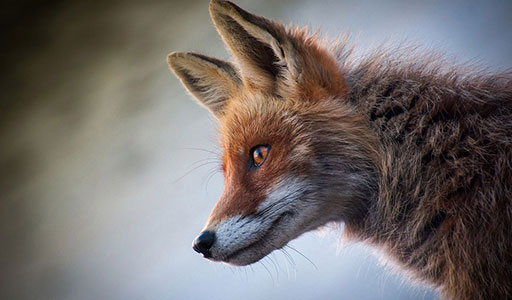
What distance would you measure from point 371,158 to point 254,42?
1.62 ft

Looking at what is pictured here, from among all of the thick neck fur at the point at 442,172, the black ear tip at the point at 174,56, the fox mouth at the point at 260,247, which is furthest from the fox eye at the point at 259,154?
the black ear tip at the point at 174,56

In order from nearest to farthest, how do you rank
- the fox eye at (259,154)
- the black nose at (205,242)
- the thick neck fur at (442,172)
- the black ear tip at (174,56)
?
the thick neck fur at (442,172), the black nose at (205,242), the fox eye at (259,154), the black ear tip at (174,56)

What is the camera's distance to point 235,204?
4.19 ft

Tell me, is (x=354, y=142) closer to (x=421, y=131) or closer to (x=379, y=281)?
(x=421, y=131)

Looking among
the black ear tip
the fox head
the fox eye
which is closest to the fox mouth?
the fox head

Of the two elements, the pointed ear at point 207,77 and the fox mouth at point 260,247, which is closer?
the fox mouth at point 260,247

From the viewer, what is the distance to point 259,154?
1.36 meters

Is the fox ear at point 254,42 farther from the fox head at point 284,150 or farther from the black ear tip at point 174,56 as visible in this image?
the black ear tip at point 174,56

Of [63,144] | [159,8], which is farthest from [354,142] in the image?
[63,144]

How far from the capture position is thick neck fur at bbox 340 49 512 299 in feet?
3.51

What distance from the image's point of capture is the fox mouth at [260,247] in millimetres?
1257

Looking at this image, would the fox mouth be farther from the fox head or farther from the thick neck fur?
the thick neck fur

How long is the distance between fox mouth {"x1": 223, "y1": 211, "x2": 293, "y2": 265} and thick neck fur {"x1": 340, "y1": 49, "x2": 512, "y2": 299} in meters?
0.29

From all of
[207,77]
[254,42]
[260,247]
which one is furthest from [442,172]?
[207,77]
